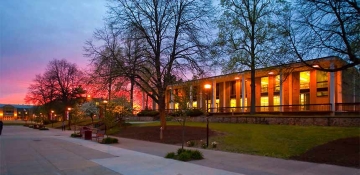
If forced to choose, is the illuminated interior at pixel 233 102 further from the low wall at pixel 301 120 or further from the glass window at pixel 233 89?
the low wall at pixel 301 120

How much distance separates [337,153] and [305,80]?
94.2 feet

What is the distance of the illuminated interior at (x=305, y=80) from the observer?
1524 inches

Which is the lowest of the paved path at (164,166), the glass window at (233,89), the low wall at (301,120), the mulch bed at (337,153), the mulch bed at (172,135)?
the mulch bed at (172,135)

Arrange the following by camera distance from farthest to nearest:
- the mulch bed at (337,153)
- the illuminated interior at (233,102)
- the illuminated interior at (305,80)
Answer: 1. the illuminated interior at (233,102)
2. the illuminated interior at (305,80)
3. the mulch bed at (337,153)

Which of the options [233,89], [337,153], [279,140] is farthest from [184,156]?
[233,89]

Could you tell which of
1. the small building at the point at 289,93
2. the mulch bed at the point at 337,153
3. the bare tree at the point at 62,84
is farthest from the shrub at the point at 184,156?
the bare tree at the point at 62,84

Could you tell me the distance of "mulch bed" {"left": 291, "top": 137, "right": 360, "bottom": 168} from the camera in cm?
1131

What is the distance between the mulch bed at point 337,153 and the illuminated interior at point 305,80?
83.9 feet

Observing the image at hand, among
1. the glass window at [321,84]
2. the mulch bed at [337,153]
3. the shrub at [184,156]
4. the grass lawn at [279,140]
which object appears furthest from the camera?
the glass window at [321,84]

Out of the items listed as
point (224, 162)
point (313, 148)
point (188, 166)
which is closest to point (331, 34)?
point (313, 148)

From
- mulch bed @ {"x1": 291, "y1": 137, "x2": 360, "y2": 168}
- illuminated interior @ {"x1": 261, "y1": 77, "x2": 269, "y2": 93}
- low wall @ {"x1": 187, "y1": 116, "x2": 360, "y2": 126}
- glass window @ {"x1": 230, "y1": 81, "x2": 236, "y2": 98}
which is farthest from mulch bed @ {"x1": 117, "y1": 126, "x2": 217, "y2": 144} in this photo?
glass window @ {"x1": 230, "y1": 81, "x2": 236, "y2": 98}

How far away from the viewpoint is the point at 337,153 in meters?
12.4

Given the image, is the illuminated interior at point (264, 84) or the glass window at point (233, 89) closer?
the illuminated interior at point (264, 84)

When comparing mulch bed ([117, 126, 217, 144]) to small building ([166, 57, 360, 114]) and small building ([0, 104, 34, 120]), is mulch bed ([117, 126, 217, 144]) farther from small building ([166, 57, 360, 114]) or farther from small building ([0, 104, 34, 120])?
small building ([0, 104, 34, 120])
